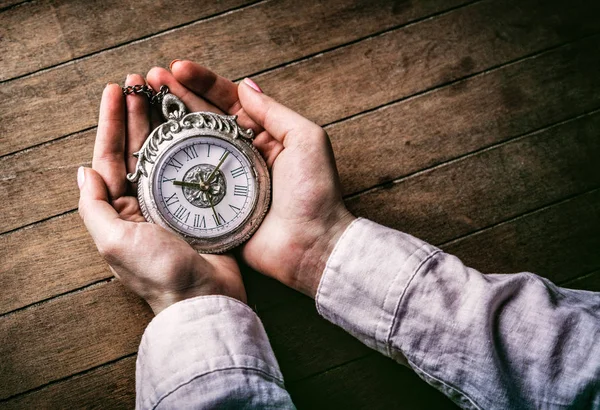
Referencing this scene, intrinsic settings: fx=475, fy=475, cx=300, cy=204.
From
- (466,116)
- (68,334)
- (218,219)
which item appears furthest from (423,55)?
(68,334)

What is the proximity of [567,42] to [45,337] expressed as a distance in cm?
227

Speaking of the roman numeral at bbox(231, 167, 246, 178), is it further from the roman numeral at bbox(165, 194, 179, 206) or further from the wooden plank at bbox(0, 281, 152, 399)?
the wooden plank at bbox(0, 281, 152, 399)

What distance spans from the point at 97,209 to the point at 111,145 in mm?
238

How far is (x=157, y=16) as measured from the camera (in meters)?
1.76

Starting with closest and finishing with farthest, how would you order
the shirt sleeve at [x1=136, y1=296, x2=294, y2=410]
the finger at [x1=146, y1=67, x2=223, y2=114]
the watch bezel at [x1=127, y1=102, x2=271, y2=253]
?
the shirt sleeve at [x1=136, y1=296, x2=294, y2=410] < the watch bezel at [x1=127, y1=102, x2=271, y2=253] < the finger at [x1=146, y1=67, x2=223, y2=114]

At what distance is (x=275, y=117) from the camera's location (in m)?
1.56

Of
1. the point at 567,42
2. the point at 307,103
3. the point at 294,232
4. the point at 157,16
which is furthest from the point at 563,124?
the point at 157,16

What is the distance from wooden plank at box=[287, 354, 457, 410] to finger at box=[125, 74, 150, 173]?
0.98 m

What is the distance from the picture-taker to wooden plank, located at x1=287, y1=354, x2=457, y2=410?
168 cm

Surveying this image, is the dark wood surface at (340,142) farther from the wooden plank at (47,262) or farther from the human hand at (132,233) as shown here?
the human hand at (132,233)

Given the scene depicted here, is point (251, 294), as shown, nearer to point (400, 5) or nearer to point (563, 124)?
point (400, 5)

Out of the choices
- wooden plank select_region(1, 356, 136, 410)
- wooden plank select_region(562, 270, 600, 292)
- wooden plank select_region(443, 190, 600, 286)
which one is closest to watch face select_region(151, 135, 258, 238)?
wooden plank select_region(1, 356, 136, 410)

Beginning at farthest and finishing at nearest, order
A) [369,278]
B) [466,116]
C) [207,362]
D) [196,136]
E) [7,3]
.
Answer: [466,116] < [7,3] < [196,136] < [369,278] < [207,362]

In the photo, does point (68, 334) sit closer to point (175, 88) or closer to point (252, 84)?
point (175, 88)
